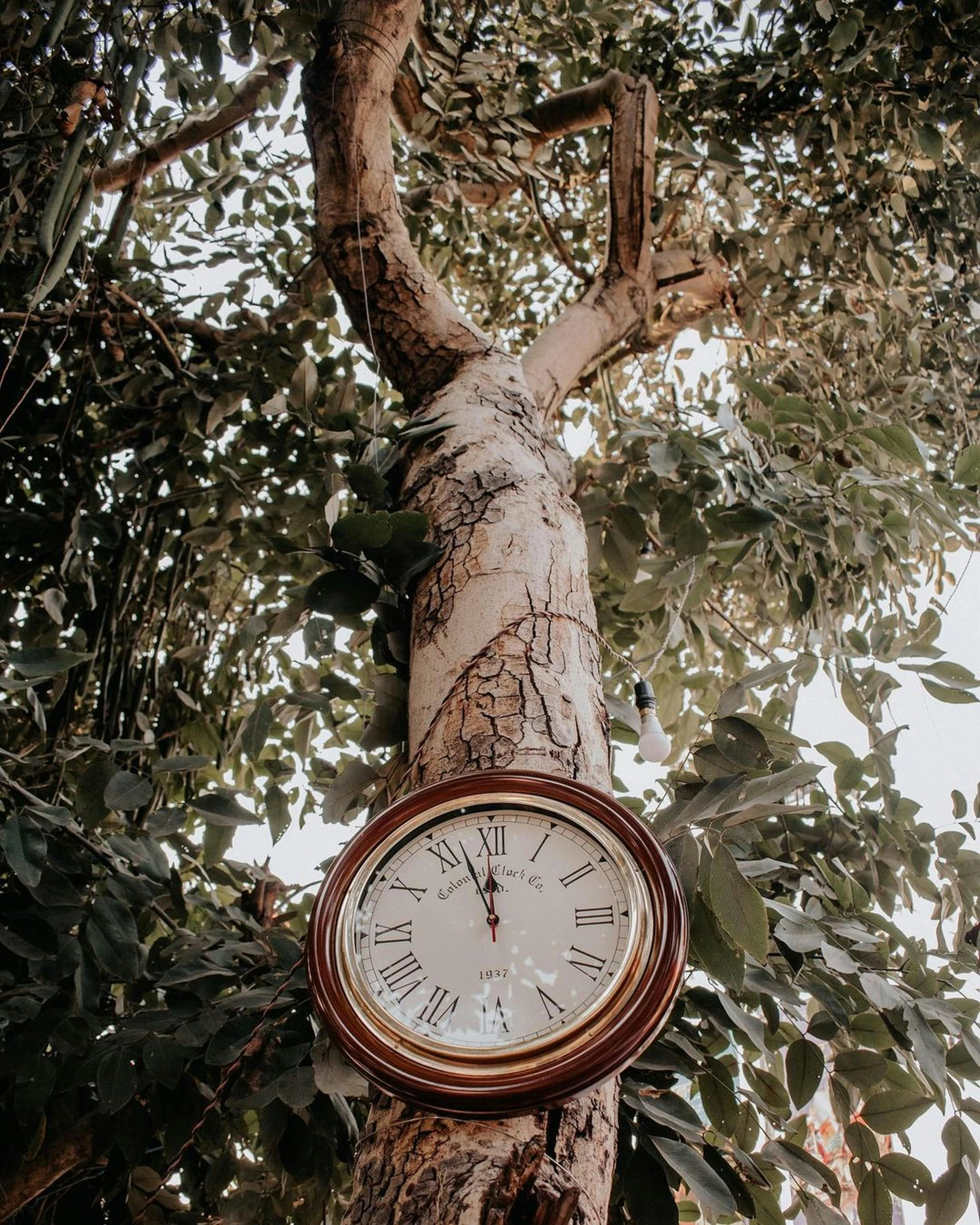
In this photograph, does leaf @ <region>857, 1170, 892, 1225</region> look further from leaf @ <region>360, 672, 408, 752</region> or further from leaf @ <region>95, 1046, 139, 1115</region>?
leaf @ <region>95, 1046, 139, 1115</region>

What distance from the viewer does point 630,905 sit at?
961 mm

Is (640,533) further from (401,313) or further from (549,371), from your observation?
(401,313)

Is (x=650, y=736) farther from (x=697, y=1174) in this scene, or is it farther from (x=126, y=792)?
(x=126, y=792)

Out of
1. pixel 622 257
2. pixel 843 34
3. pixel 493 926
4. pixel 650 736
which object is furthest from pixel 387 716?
pixel 843 34

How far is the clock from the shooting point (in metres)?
0.88

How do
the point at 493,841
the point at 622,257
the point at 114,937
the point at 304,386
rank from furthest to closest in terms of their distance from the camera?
1. the point at 622,257
2. the point at 304,386
3. the point at 114,937
4. the point at 493,841

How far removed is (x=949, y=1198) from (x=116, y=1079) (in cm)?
96

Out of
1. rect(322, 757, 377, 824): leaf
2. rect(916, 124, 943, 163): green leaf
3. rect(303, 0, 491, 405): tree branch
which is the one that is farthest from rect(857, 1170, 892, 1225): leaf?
rect(916, 124, 943, 163): green leaf

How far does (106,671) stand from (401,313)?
0.95 meters

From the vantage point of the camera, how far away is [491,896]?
1.00 meters

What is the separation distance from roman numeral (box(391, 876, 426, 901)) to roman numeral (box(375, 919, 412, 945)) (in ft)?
0.08

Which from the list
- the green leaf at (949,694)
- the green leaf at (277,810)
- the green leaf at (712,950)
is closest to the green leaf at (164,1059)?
the green leaf at (277,810)

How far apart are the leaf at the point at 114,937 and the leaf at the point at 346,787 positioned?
298 millimetres

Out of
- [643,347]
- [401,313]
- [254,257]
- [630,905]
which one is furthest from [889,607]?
[630,905]
